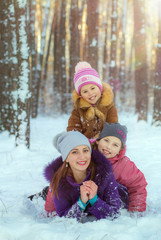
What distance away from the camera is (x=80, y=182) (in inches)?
96.5

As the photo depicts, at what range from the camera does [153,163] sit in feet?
13.9

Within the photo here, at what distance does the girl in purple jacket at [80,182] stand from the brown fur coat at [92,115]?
93cm

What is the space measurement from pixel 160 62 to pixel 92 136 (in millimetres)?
5355

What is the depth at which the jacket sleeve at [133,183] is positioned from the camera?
259 cm

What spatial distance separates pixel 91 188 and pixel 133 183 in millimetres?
677

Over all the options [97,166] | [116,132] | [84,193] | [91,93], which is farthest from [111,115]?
[84,193]

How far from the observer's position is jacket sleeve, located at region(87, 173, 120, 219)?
7.25 feet

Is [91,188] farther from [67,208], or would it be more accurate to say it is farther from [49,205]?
[49,205]

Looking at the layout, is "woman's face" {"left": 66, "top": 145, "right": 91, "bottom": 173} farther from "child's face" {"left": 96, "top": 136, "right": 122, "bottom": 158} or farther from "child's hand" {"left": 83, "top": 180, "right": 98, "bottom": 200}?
"child's face" {"left": 96, "top": 136, "right": 122, "bottom": 158}

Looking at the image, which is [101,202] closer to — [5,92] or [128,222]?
[128,222]

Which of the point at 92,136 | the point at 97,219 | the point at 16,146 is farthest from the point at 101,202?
the point at 16,146

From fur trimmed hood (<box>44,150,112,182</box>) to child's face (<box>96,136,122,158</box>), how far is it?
0.82 ft

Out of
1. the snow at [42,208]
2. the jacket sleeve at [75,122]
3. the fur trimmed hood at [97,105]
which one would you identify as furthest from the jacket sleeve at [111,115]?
the snow at [42,208]

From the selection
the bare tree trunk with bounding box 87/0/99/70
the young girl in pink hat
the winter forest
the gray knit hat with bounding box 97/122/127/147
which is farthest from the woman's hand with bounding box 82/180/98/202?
the bare tree trunk with bounding box 87/0/99/70
